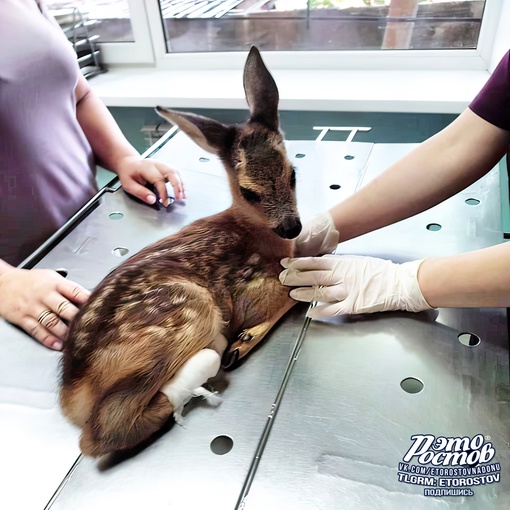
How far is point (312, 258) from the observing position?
2.95ft

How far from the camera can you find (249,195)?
806 millimetres

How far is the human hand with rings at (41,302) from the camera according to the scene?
80 cm

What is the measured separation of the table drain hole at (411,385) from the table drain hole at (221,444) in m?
0.26

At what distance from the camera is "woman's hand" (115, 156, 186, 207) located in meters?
1.16

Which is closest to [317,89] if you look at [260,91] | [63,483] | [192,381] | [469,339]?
[260,91]

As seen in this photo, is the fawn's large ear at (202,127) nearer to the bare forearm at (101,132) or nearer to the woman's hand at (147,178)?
the woman's hand at (147,178)

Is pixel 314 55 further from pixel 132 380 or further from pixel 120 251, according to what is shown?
pixel 132 380

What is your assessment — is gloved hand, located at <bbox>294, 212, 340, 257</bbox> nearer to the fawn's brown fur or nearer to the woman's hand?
the fawn's brown fur

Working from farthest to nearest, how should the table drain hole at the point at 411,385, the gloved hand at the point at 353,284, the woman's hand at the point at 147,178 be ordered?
the woman's hand at the point at 147,178, the gloved hand at the point at 353,284, the table drain hole at the point at 411,385

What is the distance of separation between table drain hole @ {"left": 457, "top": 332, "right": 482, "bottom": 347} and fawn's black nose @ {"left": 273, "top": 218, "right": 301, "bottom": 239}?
311mm

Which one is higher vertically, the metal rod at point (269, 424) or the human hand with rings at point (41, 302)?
the human hand with rings at point (41, 302)

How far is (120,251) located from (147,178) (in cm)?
26

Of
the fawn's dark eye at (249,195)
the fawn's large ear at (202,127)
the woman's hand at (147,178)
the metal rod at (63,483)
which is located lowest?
the metal rod at (63,483)

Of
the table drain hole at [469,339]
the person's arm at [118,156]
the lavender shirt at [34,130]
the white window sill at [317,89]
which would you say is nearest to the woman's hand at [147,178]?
the person's arm at [118,156]
